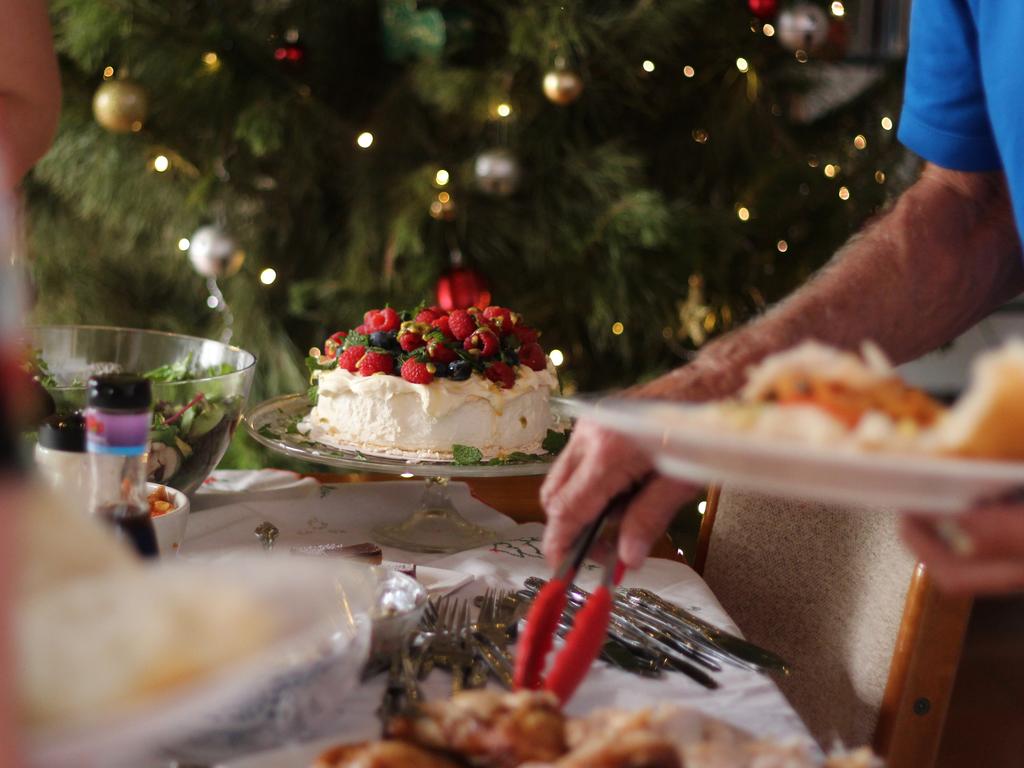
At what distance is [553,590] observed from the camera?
78cm

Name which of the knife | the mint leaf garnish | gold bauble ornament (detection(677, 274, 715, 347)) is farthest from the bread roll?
gold bauble ornament (detection(677, 274, 715, 347))

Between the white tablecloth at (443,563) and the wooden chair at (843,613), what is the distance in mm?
147

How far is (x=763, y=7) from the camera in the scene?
2.61 meters

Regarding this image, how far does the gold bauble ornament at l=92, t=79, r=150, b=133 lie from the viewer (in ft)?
7.72

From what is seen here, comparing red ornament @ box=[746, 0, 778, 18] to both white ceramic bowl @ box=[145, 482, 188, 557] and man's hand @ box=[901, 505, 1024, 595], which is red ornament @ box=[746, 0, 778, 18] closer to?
white ceramic bowl @ box=[145, 482, 188, 557]

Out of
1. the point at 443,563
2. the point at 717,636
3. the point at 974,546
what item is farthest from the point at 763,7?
the point at 974,546

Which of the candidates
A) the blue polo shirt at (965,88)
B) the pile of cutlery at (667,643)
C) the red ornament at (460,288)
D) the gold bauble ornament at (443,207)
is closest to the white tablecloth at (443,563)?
the pile of cutlery at (667,643)

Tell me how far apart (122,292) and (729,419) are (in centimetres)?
267

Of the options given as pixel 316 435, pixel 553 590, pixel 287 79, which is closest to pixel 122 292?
pixel 287 79

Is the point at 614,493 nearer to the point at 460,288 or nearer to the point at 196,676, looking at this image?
the point at 196,676

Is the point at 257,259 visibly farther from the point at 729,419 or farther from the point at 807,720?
the point at 729,419

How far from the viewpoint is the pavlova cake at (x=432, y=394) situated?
1.68 meters

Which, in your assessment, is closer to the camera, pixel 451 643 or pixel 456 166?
pixel 451 643

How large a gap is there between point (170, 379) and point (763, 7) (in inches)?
70.0
